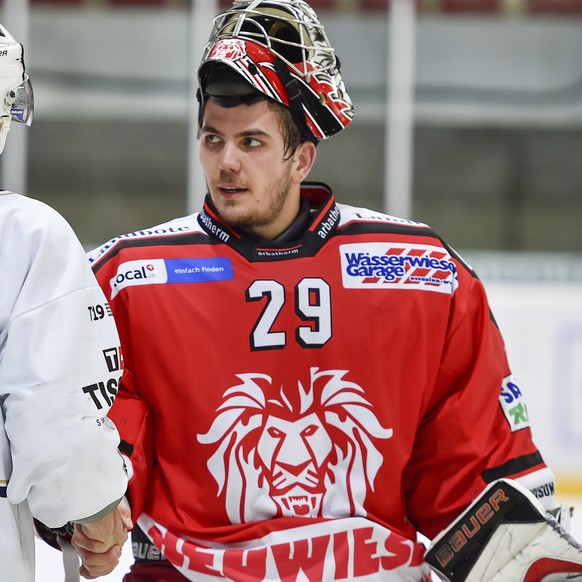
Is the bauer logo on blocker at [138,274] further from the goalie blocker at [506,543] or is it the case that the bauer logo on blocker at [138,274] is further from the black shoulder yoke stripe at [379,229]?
the goalie blocker at [506,543]

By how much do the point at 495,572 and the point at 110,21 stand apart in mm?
Result: 4070

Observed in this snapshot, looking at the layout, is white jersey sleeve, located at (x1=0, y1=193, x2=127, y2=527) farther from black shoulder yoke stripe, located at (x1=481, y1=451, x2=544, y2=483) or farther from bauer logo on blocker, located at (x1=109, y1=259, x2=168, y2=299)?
black shoulder yoke stripe, located at (x1=481, y1=451, x2=544, y2=483)

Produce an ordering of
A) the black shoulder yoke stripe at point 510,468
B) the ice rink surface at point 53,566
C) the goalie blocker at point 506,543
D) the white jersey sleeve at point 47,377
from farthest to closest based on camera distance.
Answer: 1. the ice rink surface at point 53,566
2. the black shoulder yoke stripe at point 510,468
3. the goalie blocker at point 506,543
4. the white jersey sleeve at point 47,377

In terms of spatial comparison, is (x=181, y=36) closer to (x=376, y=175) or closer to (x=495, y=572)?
(x=376, y=175)

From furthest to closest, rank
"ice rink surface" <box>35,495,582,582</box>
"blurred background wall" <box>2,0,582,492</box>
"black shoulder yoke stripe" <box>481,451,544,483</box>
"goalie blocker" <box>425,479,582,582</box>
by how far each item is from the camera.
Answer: "blurred background wall" <box>2,0,582,492</box> → "ice rink surface" <box>35,495,582,582</box> → "black shoulder yoke stripe" <box>481,451,544,483</box> → "goalie blocker" <box>425,479,582,582</box>

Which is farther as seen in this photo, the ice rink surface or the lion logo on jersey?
the ice rink surface

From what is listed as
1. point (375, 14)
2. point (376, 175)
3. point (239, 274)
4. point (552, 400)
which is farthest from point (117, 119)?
point (239, 274)

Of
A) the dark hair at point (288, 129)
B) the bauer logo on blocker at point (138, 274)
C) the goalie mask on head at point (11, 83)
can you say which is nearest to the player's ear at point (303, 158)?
the dark hair at point (288, 129)

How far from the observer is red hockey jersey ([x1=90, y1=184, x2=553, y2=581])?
1566 mm

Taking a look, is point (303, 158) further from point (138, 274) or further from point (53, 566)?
point (53, 566)

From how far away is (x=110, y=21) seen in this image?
5.08m

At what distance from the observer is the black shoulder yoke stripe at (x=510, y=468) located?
1.63 m

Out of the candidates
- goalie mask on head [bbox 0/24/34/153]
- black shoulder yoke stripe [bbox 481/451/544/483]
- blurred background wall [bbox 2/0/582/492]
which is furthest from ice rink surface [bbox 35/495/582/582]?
blurred background wall [bbox 2/0/582/492]

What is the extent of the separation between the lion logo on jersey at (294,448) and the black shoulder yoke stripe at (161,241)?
9.0 inches
